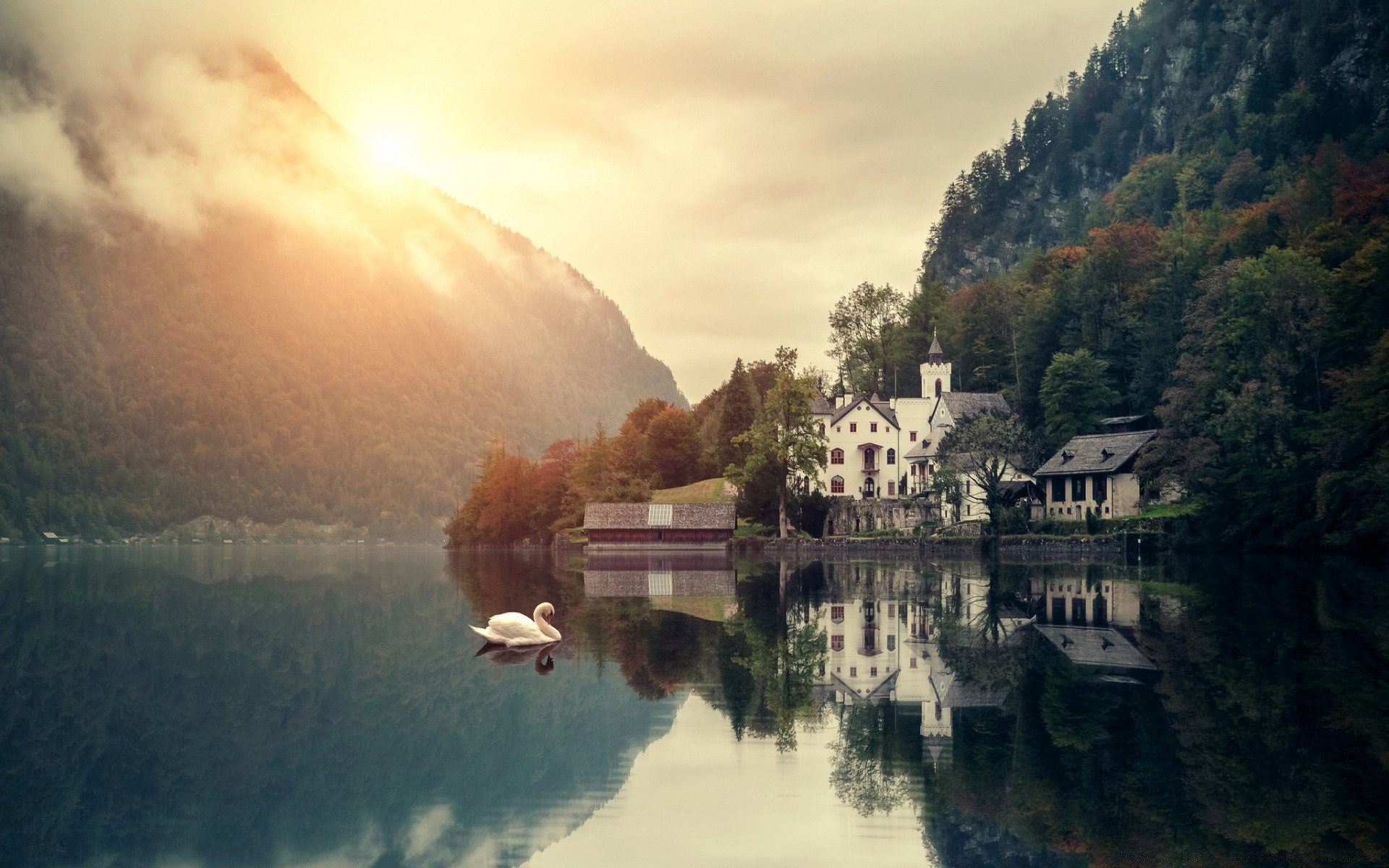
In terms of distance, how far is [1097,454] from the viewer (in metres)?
71.2

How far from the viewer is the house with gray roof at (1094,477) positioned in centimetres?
6894

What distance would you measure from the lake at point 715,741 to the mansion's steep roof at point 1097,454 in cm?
4306

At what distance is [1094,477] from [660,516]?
103 ft

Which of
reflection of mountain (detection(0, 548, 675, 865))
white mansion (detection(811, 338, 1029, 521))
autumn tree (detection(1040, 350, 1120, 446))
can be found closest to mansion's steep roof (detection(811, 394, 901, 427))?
white mansion (detection(811, 338, 1029, 521))

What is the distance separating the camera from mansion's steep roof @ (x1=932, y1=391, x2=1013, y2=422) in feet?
287

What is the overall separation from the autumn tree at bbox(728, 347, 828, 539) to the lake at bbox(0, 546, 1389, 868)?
49099 millimetres

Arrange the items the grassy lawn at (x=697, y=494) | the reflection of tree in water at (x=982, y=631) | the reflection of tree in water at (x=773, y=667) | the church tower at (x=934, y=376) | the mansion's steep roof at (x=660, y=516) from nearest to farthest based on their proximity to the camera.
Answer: the reflection of tree in water at (x=773, y=667), the reflection of tree in water at (x=982, y=631), the mansion's steep roof at (x=660, y=516), the grassy lawn at (x=697, y=494), the church tower at (x=934, y=376)

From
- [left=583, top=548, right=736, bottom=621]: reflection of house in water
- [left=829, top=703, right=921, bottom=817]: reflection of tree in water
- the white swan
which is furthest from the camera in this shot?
[left=583, top=548, right=736, bottom=621]: reflection of house in water

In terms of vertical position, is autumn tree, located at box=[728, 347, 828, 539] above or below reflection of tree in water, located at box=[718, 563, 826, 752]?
above

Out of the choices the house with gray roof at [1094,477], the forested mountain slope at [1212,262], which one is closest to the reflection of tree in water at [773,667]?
the forested mountain slope at [1212,262]

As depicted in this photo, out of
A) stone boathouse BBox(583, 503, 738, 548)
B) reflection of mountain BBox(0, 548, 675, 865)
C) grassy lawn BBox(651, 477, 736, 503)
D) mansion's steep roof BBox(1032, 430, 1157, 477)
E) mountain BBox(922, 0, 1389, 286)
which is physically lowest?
reflection of mountain BBox(0, 548, 675, 865)

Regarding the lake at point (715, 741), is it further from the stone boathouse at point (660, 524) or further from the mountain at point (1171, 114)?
→ the mountain at point (1171, 114)

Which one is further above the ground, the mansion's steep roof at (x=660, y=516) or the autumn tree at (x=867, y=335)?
the autumn tree at (x=867, y=335)

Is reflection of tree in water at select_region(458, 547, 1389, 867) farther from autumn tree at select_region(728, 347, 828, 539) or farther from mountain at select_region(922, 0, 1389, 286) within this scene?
mountain at select_region(922, 0, 1389, 286)
